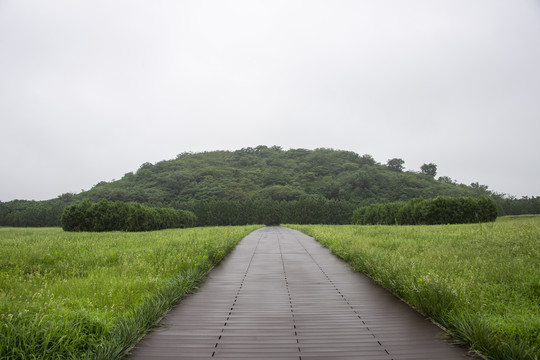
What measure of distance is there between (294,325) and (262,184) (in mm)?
80051

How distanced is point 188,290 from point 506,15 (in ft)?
47.4

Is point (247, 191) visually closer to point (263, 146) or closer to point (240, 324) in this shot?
point (263, 146)

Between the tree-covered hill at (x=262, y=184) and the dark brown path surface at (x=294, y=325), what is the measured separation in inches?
2396

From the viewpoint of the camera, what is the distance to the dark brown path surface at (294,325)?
352 centimetres

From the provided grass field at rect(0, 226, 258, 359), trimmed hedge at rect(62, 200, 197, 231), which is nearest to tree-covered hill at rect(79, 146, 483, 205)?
trimmed hedge at rect(62, 200, 197, 231)

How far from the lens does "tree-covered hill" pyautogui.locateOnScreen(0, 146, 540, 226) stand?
208 feet

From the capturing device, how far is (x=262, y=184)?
84.4m

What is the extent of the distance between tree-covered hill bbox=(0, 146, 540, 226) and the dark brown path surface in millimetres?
60848

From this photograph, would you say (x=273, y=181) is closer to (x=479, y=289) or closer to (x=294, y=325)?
(x=479, y=289)

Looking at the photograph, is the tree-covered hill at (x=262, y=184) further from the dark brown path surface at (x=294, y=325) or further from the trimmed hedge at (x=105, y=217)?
the dark brown path surface at (x=294, y=325)

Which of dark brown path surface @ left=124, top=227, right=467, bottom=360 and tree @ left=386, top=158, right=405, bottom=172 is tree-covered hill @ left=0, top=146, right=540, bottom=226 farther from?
dark brown path surface @ left=124, top=227, right=467, bottom=360

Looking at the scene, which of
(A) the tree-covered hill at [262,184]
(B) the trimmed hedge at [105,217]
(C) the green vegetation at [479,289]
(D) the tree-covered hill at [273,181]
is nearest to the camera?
(C) the green vegetation at [479,289]

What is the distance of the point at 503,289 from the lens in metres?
5.31

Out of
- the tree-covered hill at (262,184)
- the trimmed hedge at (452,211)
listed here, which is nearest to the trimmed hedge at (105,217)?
Result: the tree-covered hill at (262,184)
